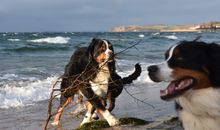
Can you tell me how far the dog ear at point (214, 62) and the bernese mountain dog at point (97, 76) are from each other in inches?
104

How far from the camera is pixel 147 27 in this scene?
516 feet

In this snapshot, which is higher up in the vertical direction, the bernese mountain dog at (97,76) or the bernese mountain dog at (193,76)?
the bernese mountain dog at (193,76)

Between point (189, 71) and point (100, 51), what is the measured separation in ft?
9.45

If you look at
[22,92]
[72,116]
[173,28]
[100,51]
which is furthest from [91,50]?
[173,28]

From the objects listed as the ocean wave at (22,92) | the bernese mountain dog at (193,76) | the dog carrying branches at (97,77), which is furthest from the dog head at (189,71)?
the ocean wave at (22,92)

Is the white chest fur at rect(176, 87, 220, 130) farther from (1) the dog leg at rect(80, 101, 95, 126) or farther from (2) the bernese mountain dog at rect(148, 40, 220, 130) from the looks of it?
(1) the dog leg at rect(80, 101, 95, 126)

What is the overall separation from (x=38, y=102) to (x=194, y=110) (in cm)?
662

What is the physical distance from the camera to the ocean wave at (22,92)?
1093cm

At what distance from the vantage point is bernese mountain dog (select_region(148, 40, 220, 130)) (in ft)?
15.2

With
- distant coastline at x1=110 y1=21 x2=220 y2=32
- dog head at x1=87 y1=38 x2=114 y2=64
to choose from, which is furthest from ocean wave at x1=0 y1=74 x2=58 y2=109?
distant coastline at x1=110 y1=21 x2=220 y2=32

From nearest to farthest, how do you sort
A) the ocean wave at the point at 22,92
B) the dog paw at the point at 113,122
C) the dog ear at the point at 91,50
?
1. the dog paw at the point at 113,122
2. the dog ear at the point at 91,50
3. the ocean wave at the point at 22,92

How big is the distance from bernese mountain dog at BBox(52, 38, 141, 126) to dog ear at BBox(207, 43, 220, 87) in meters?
2.65

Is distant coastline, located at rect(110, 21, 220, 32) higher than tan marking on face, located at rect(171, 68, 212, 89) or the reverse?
the reverse

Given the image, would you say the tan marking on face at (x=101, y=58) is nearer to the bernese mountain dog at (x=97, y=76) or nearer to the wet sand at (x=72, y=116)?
the bernese mountain dog at (x=97, y=76)
